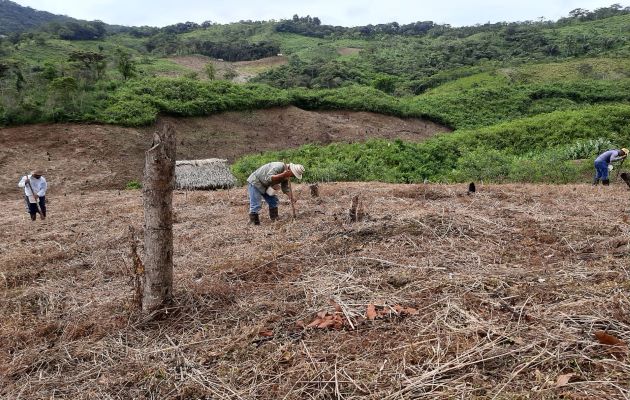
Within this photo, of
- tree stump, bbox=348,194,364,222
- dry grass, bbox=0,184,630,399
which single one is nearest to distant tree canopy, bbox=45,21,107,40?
dry grass, bbox=0,184,630,399

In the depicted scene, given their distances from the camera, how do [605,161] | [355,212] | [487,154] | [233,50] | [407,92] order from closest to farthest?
[355,212] < [605,161] < [487,154] < [407,92] < [233,50]

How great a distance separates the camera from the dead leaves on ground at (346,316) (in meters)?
3.58

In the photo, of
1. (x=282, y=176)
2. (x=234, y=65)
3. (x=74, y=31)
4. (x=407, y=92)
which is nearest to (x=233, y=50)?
(x=234, y=65)

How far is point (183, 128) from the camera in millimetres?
23016

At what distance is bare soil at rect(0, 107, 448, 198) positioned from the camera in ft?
56.9

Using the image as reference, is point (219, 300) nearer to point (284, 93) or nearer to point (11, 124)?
point (11, 124)

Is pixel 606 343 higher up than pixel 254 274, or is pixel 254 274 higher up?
pixel 606 343

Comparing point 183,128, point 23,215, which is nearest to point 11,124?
point 183,128

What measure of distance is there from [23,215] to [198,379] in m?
10.1

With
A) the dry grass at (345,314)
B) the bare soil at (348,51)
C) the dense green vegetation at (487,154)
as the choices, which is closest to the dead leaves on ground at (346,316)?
the dry grass at (345,314)

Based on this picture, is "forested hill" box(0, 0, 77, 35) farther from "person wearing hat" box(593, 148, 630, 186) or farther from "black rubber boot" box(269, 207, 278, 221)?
"person wearing hat" box(593, 148, 630, 186)

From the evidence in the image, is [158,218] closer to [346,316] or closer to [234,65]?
[346,316]

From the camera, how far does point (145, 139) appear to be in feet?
68.9

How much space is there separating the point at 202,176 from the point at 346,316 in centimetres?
1209
